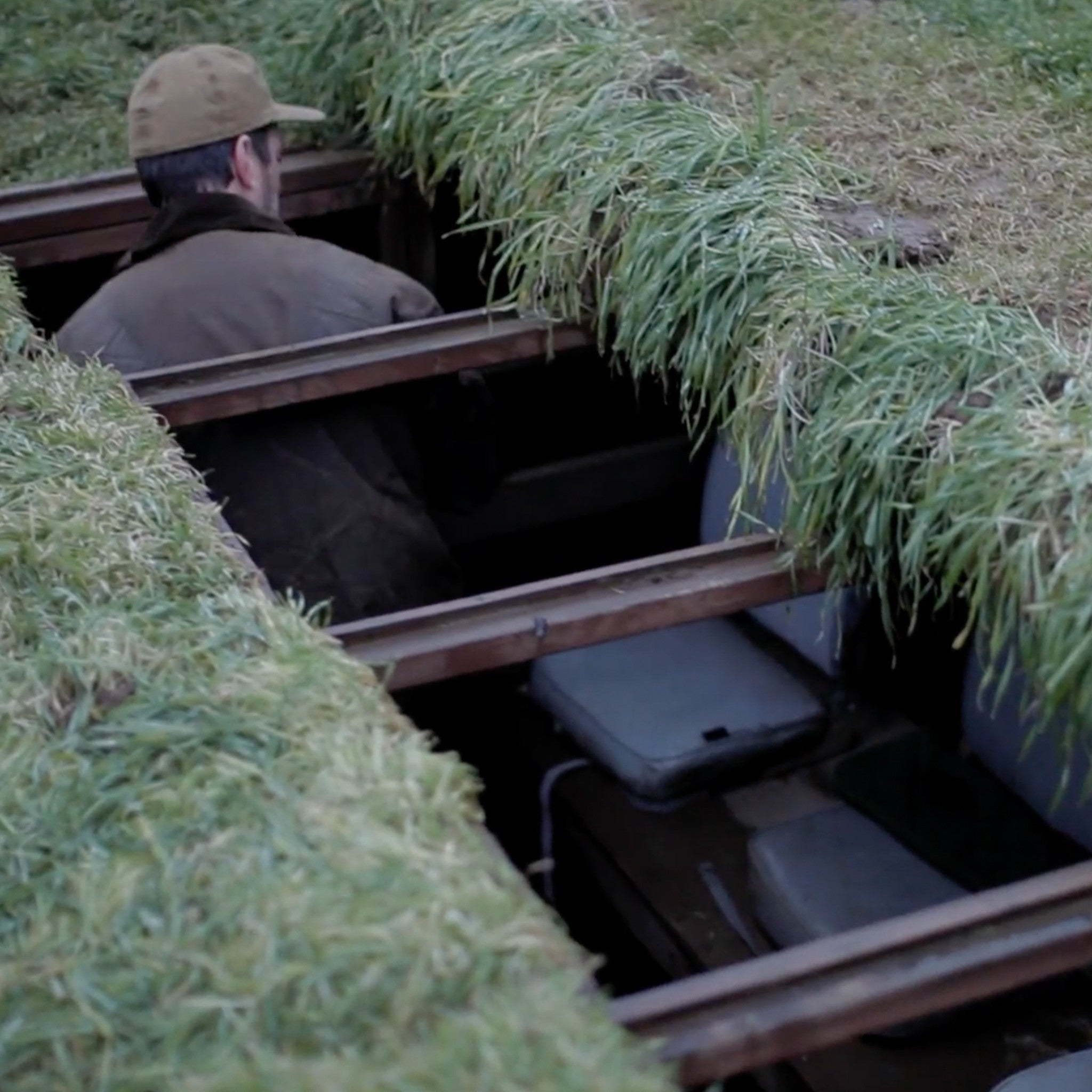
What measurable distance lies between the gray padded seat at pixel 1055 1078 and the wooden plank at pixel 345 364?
4.61 feet

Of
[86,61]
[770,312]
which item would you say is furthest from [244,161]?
[86,61]

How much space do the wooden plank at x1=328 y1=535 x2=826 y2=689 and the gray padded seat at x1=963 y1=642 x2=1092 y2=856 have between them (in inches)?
18.7

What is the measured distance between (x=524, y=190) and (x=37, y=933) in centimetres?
192

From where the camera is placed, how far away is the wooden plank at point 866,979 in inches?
66.9

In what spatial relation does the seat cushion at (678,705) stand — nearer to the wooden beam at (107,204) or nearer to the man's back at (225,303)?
the man's back at (225,303)

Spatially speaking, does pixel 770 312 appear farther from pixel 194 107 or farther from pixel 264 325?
pixel 194 107

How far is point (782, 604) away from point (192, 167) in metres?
1.41

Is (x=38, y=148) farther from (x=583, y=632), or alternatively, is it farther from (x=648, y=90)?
(x=583, y=632)

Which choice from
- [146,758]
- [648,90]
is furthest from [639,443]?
[146,758]

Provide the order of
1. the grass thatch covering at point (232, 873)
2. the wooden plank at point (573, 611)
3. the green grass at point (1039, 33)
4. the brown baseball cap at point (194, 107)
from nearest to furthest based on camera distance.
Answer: the grass thatch covering at point (232, 873) → the wooden plank at point (573, 611) → the brown baseball cap at point (194, 107) → the green grass at point (1039, 33)

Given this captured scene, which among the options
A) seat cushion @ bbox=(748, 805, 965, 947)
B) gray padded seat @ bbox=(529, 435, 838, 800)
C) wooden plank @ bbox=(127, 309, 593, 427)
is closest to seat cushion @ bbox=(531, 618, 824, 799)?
gray padded seat @ bbox=(529, 435, 838, 800)

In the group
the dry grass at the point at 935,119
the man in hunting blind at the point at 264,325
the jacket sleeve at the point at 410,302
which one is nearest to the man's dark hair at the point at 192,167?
the man in hunting blind at the point at 264,325

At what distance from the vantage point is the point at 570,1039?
1399 millimetres

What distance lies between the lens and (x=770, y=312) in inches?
100
